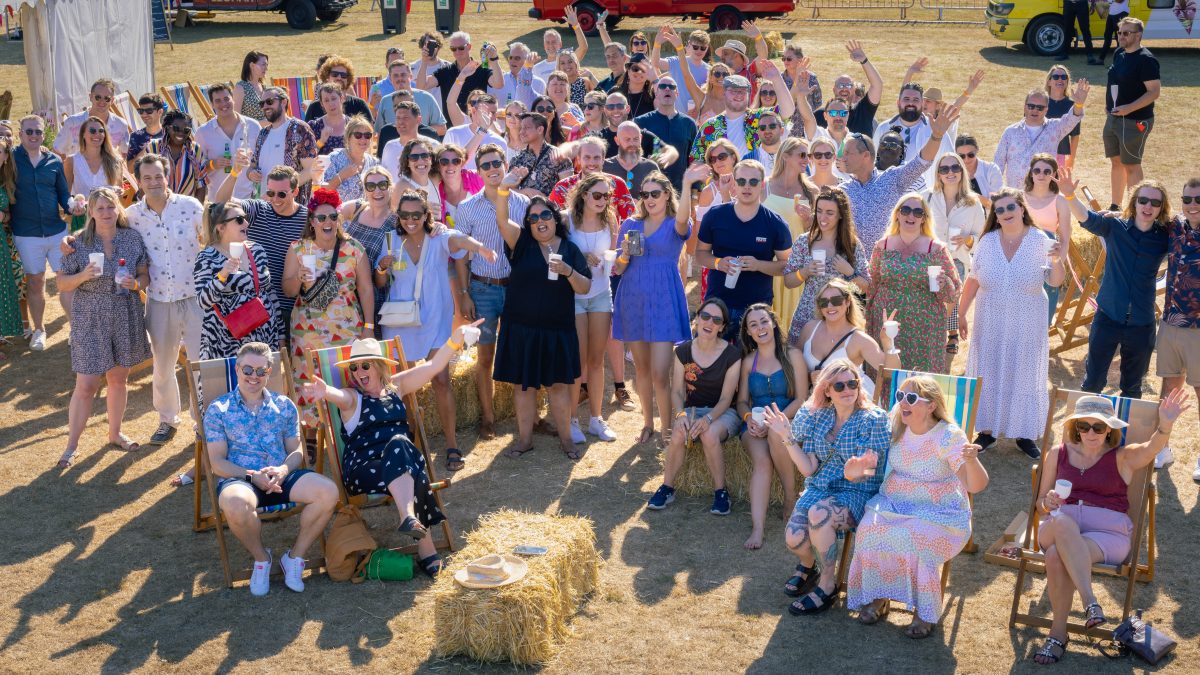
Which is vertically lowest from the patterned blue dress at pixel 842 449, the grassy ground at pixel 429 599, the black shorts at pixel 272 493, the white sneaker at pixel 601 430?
the grassy ground at pixel 429 599

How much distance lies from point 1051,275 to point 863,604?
3.02m

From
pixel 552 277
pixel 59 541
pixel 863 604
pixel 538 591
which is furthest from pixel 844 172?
pixel 59 541

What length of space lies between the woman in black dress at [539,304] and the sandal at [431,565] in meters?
1.70

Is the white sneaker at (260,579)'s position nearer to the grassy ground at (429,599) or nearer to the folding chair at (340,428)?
the grassy ground at (429,599)

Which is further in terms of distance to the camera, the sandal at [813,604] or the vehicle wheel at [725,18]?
the vehicle wheel at [725,18]

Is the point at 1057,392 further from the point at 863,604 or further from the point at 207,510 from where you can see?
the point at 207,510

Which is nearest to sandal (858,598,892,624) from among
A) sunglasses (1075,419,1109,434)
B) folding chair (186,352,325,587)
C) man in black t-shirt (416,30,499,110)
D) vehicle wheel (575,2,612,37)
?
sunglasses (1075,419,1109,434)

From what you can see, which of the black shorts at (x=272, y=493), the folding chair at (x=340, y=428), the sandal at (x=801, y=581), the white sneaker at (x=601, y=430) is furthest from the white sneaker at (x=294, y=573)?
the white sneaker at (x=601, y=430)

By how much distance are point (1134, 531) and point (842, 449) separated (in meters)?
1.42

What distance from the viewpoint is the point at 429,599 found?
20.9 ft

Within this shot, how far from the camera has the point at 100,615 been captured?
6258 millimetres

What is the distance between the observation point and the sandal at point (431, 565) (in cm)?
663

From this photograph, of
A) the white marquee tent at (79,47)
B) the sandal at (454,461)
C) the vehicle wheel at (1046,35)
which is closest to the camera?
the sandal at (454,461)

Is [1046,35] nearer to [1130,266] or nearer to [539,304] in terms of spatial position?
[1130,266]
